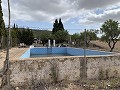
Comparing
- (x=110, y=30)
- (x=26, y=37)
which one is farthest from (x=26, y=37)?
(x=110, y=30)

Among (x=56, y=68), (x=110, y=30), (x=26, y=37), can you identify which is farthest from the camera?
(x=26, y=37)

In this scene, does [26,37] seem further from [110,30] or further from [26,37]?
[110,30]

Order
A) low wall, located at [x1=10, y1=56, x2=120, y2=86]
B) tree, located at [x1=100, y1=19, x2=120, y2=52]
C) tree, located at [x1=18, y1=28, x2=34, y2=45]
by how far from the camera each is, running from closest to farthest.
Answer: low wall, located at [x1=10, y1=56, x2=120, y2=86]
tree, located at [x1=100, y1=19, x2=120, y2=52]
tree, located at [x1=18, y1=28, x2=34, y2=45]

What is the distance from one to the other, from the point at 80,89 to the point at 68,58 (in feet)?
4.16

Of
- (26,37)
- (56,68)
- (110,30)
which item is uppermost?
(110,30)

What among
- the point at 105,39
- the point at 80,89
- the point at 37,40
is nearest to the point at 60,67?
the point at 80,89

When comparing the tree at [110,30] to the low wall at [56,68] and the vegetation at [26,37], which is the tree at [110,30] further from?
the vegetation at [26,37]

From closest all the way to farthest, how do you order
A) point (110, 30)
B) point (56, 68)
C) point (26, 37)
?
point (56, 68) < point (110, 30) < point (26, 37)

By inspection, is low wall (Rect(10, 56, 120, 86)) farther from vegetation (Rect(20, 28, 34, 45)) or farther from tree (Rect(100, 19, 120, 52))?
vegetation (Rect(20, 28, 34, 45))

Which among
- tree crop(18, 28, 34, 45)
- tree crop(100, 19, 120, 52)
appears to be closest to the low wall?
tree crop(100, 19, 120, 52)

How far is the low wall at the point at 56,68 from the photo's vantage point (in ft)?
23.2

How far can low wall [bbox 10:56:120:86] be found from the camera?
7082mm

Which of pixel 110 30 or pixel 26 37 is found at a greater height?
pixel 110 30

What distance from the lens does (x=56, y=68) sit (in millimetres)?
7512
